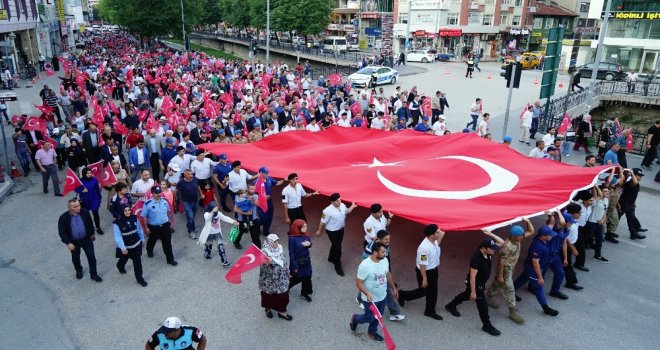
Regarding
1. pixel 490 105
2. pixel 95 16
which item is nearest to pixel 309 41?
pixel 490 105

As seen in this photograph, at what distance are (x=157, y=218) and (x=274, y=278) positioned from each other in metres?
2.85

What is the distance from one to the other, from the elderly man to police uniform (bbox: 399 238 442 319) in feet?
17.6

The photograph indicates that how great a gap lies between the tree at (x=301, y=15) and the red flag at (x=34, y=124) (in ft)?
129

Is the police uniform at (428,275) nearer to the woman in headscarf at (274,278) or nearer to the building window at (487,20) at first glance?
the woman in headscarf at (274,278)

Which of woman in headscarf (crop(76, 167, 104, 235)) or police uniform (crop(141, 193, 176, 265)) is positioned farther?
woman in headscarf (crop(76, 167, 104, 235))

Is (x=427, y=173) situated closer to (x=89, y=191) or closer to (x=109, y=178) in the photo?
(x=109, y=178)

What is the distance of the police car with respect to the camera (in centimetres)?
3067

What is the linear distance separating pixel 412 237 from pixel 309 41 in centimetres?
5995

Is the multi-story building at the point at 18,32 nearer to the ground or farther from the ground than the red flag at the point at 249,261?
farther from the ground

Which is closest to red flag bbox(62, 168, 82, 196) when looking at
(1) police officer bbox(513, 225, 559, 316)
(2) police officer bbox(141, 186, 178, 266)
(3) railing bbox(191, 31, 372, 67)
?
(2) police officer bbox(141, 186, 178, 266)

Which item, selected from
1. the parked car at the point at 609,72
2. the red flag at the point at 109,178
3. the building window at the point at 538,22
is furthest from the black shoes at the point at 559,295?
the building window at the point at 538,22

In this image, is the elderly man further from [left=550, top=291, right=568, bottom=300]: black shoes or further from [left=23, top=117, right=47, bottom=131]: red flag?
[left=550, top=291, right=568, bottom=300]: black shoes

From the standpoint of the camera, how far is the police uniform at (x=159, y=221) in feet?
27.3

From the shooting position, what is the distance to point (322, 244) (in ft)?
32.2
